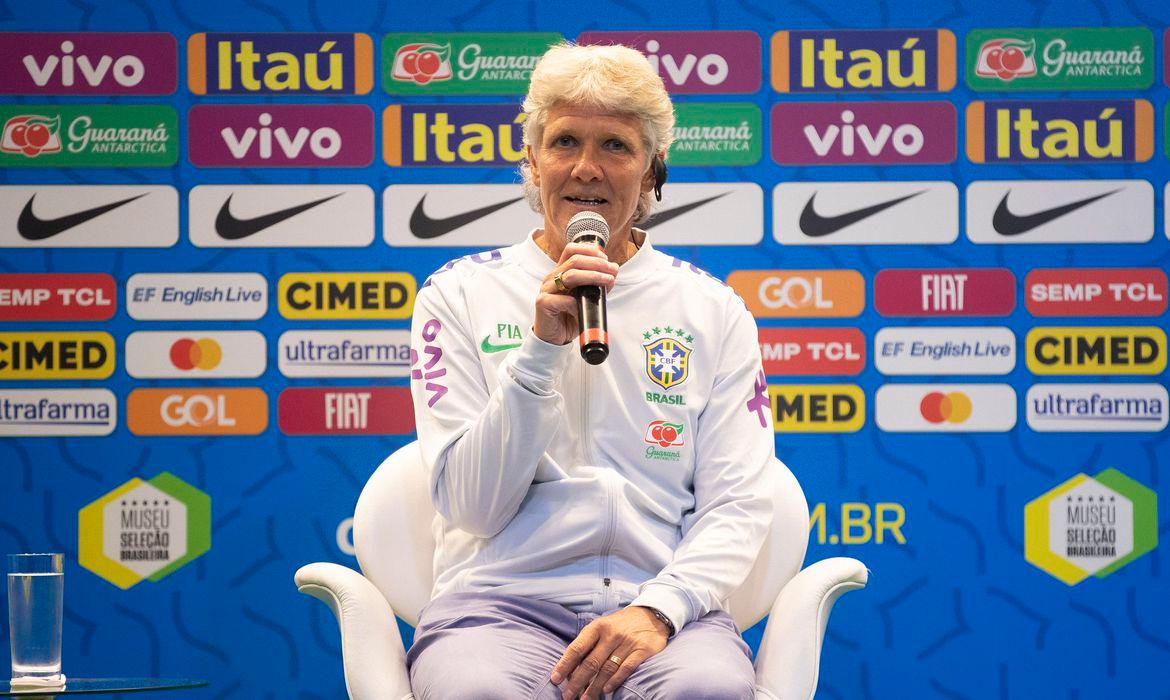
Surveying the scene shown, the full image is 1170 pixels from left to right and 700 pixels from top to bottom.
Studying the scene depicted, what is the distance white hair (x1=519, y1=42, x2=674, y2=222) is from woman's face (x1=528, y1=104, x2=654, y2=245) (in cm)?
1

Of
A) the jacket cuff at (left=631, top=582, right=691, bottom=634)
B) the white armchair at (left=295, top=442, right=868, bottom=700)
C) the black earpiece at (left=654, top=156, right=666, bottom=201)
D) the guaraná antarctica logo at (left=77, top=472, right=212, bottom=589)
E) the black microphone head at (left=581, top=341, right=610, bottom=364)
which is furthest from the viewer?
the guaraná antarctica logo at (left=77, top=472, right=212, bottom=589)

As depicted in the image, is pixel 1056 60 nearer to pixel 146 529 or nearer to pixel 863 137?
pixel 863 137

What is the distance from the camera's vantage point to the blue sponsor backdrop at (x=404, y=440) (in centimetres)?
352

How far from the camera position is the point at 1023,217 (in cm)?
355

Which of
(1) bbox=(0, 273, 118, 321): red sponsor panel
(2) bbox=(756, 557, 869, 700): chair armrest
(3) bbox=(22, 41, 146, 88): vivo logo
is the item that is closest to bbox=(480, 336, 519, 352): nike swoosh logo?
(2) bbox=(756, 557, 869, 700): chair armrest

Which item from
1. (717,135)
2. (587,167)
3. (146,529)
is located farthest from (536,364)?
(146,529)

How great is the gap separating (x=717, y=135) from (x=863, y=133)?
403mm

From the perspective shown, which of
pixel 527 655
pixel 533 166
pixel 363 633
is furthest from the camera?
pixel 533 166

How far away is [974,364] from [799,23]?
41.7 inches

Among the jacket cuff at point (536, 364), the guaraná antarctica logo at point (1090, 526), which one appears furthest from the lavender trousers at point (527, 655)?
the guaraná antarctica logo at point (1090, 526)

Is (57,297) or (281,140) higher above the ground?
(281,140)

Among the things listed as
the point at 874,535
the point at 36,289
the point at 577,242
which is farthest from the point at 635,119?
the point at 36,289

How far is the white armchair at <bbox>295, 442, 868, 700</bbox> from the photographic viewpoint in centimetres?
207

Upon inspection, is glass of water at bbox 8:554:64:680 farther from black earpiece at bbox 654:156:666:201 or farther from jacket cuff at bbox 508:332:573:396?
black earpiece at bbox 654:156:666:201
